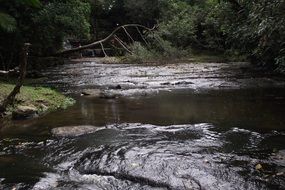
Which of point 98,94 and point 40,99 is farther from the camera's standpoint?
point 98,94

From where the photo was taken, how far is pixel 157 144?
7.61m

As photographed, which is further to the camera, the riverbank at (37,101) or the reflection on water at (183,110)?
the riverbank at (37,101)

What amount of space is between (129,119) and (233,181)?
4968 mm

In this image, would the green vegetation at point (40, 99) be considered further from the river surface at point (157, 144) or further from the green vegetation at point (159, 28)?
the green vegetation at point (159, 28)

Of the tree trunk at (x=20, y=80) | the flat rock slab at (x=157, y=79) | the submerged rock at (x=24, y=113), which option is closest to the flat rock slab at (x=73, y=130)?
the submerged rock at (x=24, y=113)

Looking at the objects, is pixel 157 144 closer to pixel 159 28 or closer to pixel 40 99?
pixel 40 99

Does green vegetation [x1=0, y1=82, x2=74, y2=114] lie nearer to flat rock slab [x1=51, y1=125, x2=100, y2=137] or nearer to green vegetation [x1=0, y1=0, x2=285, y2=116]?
green vegetation [x1=0, y1=0, x2=285, y2=116]

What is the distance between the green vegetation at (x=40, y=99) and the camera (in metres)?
11.8

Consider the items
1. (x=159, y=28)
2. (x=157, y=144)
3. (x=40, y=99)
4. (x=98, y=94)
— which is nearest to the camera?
(x=157, y=144)

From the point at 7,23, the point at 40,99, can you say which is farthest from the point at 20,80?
the point at 7,23

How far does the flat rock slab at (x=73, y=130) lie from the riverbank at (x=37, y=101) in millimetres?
2311

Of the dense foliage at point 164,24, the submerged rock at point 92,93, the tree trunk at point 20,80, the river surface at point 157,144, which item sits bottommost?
the submerged rock at point 92,93

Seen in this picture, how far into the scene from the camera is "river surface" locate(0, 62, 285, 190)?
5.83 meters

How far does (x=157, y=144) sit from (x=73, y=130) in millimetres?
2271
